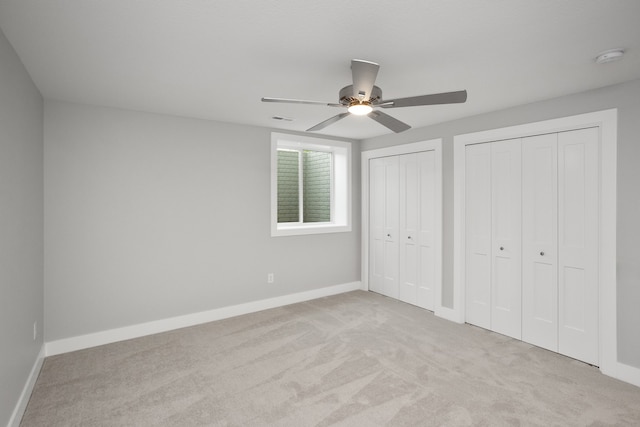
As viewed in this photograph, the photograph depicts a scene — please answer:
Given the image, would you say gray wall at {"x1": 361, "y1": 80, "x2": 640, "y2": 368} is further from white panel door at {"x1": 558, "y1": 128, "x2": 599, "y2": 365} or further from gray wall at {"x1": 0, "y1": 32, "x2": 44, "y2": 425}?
gray wall at {"x1": 0, "y1": 32, "x2": 44, "y2": 425}

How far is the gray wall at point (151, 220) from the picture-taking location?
321cm

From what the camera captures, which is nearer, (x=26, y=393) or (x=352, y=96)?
(x=352, y=96)

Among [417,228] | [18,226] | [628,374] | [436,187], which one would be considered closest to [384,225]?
[417,228]

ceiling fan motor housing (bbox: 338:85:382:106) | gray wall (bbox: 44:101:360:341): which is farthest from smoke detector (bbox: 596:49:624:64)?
gray wall (bbox: 44:101:360:341)

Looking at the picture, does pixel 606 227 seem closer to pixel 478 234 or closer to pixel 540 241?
pixel 540 241

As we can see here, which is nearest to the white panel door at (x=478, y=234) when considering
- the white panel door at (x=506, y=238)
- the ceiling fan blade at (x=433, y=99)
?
the white panel door at (x=506, y=238)

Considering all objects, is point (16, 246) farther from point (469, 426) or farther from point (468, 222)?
point (468, 222)

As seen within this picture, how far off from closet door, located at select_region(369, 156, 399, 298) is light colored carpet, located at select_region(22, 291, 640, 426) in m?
1.26

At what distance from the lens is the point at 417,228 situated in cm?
452

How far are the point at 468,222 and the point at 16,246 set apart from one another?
404 cm

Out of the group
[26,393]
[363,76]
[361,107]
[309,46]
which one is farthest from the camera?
[26,393]

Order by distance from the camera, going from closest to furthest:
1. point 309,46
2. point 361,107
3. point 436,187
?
point 309,46, point 361,107, point 436,187

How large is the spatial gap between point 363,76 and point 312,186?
137 inches

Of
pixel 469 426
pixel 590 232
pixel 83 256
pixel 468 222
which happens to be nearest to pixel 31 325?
pixel 83 256
